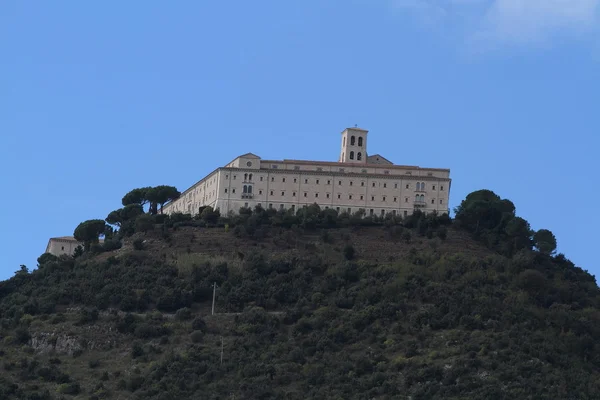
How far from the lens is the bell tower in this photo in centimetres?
11075

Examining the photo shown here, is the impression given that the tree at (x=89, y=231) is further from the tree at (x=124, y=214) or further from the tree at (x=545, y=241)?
the tree at (x=545, y=241)

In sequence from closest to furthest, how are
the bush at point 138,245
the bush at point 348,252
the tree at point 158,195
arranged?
the bush at point 348,252, the bush at point 138,245, the tree at point 158,195

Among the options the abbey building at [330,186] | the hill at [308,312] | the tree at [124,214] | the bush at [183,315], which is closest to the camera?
the hill at [308,312]

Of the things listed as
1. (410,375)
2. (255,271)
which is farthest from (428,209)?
(410,375)

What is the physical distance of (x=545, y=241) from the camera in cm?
10069

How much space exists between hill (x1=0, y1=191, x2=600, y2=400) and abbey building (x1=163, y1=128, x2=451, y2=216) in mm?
2628

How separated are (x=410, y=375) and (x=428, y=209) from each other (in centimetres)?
2868

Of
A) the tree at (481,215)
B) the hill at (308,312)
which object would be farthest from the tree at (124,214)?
the tree at (481,215)

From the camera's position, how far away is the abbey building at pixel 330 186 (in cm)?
10488

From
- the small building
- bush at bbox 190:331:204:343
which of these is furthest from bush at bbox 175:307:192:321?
the small building

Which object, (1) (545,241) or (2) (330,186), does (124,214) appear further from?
(1) (545,241)

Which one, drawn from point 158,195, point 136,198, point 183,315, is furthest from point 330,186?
point 183,315

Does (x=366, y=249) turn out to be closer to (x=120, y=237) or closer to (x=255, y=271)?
(x=255, y=271)

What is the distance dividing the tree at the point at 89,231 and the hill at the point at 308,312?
3.39 meters
